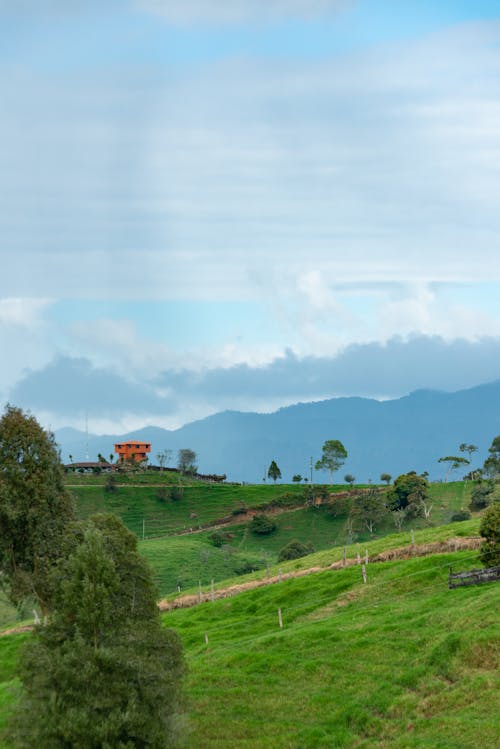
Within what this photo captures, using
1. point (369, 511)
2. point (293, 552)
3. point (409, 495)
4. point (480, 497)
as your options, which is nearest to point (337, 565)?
point (293, 552)

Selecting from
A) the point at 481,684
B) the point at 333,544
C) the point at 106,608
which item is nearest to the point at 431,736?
the point at 481,684

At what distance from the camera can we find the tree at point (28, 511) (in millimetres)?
53375

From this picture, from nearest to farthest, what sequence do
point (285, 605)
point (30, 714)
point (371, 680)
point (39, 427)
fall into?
point (30, 714)
point (371, 680)
point (39, 427)
point (285, 605)

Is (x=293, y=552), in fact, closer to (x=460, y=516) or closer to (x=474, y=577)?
(x=460, y=516)

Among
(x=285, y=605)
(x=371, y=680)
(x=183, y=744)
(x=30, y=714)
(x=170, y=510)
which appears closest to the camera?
(x=30, y=714)

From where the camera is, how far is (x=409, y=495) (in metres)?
157

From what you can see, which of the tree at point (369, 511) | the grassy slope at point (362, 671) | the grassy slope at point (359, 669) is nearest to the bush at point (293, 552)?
the tree at point (369, 511)

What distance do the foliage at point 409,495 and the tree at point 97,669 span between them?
393ft

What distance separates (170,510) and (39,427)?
13721cm

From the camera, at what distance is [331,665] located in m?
48.9

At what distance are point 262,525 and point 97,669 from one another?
135469mm

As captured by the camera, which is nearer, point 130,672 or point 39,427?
point 130,672

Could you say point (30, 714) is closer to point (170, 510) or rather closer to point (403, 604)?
point (403, 604)

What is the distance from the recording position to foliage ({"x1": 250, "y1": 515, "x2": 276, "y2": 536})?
168 m
